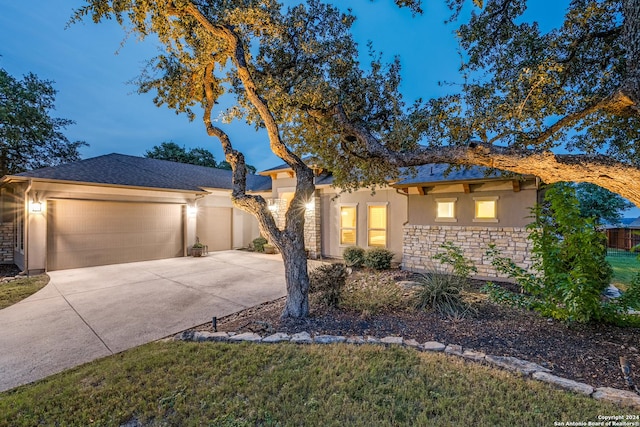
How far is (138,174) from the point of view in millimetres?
10953

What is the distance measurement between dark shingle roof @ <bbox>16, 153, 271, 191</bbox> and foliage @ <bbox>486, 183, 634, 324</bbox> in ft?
37.3

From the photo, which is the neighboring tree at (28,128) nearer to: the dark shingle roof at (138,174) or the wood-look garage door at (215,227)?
the dark shingle roof at (138,174)

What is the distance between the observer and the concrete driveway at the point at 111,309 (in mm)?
3590

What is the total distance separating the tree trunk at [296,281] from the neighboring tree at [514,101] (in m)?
2.06

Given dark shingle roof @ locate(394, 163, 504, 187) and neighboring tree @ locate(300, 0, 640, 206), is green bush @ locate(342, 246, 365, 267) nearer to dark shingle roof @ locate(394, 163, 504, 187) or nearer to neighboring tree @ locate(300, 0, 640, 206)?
dark shingle roof @ locate(394, 163, 504, 187)

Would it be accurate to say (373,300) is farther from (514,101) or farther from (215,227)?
(215,227)

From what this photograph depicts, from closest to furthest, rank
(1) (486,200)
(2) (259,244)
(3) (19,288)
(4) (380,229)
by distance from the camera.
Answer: (3) (19,288)
(1) (486,200)
(4) (380,229)
(2) (259,244)

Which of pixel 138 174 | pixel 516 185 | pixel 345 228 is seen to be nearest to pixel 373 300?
pixel 516 185

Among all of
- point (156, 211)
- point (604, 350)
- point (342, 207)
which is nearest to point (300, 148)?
point (342, 207)

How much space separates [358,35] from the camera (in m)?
5.14

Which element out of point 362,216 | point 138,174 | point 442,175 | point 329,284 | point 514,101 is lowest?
point 329,284

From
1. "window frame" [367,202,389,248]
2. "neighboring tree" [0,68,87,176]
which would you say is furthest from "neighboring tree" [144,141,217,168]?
"window frame" [367,202,389,248]

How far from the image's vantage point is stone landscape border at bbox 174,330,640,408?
7.78 feet

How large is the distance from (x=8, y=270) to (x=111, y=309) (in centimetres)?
700
